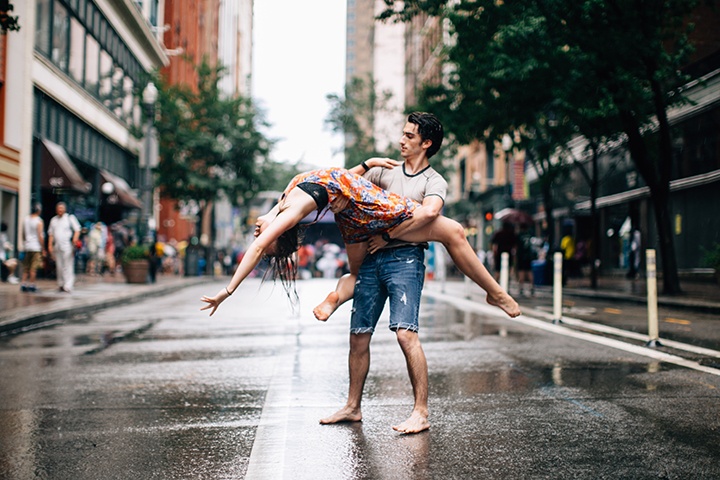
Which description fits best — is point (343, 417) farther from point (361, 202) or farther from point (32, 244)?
point (32, 244)

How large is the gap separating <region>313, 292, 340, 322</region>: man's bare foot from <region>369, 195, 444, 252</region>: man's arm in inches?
20.9

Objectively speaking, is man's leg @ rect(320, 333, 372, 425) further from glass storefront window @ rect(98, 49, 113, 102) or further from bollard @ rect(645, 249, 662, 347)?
glass storefront window @ rect(98, 49, 113, 102)

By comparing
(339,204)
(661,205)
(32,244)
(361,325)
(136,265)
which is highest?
(661,205)

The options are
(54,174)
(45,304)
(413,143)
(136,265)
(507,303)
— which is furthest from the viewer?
(54,174)

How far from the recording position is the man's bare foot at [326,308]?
4703mm

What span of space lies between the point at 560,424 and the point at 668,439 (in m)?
0.65

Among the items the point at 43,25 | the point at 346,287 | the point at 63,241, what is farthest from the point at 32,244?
the point at 346,287

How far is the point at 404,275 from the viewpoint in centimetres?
479

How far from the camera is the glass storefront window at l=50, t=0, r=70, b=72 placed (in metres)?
27.4

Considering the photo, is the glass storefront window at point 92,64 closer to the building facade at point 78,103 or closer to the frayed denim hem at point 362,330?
the building facade at point 78,103

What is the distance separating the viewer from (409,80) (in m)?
87.3

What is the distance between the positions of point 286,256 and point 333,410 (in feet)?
4.12

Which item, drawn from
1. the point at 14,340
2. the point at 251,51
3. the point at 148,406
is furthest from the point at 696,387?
the point at 251,51

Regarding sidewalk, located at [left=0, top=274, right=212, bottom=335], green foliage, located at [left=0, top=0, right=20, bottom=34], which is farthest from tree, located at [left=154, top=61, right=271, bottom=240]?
green foliage, located at [left=0, top=0, right=20, bottom=34]
